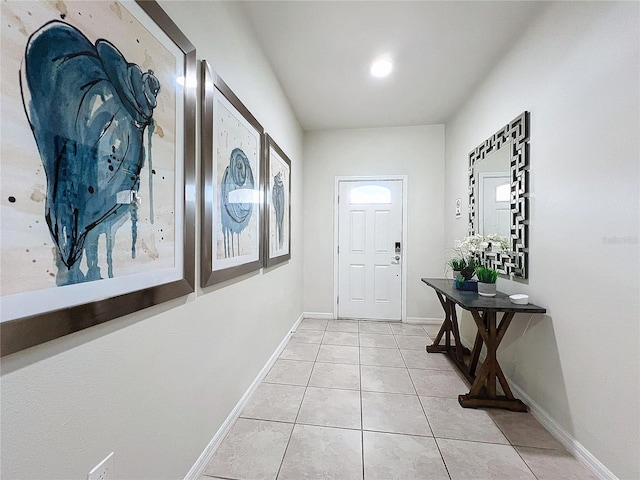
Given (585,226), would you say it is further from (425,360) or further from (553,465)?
(425,360)

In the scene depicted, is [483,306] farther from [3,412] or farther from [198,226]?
[3,412]

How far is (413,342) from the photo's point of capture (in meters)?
3.19

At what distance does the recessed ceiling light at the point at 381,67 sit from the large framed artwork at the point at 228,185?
120 cm

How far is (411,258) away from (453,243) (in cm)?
59

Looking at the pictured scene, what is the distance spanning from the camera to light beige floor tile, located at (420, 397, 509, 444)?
1.67 meters

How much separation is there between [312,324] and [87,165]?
3.35 metres

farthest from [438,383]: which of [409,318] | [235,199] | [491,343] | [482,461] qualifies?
[235,199]

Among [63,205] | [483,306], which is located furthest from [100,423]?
[483,306]

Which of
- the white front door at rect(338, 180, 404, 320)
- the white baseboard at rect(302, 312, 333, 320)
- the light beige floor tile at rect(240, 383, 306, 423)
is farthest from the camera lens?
the white baseboard at rect(302, 312, 333, 320)

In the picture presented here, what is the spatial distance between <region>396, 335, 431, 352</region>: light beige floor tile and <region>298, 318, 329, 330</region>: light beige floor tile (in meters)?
0.96

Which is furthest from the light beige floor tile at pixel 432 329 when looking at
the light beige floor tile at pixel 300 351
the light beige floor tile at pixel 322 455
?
the light beige floor tile at pixel 322 455

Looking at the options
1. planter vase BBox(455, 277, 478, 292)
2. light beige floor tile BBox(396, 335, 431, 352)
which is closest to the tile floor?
light beige floor tile BBox(396, 335, 431, 352)

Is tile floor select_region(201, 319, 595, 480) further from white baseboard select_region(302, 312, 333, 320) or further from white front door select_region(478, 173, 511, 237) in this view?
white baseboard select_region(302, 312, 333, 320)

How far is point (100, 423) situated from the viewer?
0.86 m
